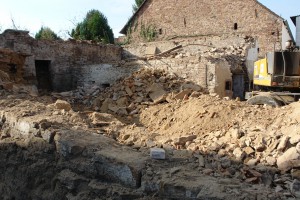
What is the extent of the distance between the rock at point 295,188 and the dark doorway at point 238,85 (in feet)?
27.9

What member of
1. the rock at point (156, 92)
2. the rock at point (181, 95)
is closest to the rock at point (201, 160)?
the rock at point (181, 95)

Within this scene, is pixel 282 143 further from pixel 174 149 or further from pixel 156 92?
pixel 156 92

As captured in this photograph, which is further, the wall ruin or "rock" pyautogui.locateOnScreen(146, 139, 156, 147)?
the wall ruin

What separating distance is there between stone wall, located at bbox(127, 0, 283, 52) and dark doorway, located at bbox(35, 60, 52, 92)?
33.9ft

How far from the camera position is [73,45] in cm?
1493

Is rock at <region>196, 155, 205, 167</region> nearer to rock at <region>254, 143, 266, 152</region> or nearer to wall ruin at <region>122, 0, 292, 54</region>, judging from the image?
rock at <region>254, 143, 266, 152</region>

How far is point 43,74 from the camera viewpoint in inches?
564

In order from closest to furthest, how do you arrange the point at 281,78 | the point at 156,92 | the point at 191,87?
the point at 281,78 < the point at 156,92 < the point at 191,87

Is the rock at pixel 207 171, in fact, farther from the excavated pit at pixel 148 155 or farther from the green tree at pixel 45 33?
the green tree at pixel 45 33

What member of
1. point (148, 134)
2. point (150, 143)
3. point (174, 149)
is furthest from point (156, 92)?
point (174, 149)

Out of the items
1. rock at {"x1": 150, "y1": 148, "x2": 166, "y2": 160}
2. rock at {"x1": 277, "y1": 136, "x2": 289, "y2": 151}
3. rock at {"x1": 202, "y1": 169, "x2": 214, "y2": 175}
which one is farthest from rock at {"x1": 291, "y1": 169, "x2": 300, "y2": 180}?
rock at {"x1": 150, "y1": 148, "x2": 166, "y2": 160}

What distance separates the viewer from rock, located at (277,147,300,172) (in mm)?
4176

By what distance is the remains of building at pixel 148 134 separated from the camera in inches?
164

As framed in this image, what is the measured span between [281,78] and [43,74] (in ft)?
33.6
